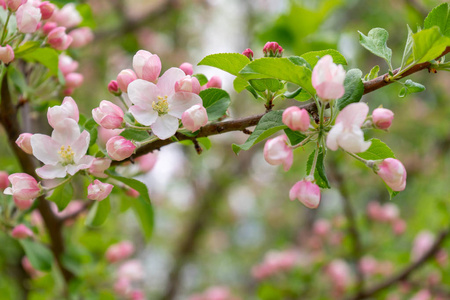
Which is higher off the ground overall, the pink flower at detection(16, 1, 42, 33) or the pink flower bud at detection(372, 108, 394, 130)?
the pink flower at detection(16, 1, 42, 33)

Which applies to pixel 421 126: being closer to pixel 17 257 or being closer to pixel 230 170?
pixel 230 170

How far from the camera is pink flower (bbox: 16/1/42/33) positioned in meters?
0.81

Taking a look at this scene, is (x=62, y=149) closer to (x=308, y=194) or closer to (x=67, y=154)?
(x=67, y=154)

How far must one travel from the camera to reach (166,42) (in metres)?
3.90

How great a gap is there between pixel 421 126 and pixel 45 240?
2.92 m

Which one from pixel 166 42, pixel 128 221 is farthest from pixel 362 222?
pixel 128 221

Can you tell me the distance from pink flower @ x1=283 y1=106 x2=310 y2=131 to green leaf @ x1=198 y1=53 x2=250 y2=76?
0.40 feet

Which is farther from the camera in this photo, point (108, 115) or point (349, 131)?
point (108, 115)

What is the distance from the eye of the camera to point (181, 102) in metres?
0.73

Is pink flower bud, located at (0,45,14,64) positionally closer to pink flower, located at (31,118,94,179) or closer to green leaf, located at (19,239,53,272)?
pink flower, located at (31,118,94,179)

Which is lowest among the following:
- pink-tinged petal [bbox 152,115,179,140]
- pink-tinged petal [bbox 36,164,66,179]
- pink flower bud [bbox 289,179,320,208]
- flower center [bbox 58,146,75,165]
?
pink flower bud [bbox 289,179,320,208]

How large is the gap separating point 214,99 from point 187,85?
0.06m

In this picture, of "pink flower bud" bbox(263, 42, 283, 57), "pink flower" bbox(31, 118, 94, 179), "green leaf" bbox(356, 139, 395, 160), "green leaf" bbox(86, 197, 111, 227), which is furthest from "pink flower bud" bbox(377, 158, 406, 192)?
"green leaf" bbox(86, 197, 111, 227)

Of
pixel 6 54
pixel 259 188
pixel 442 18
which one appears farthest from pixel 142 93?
A: pixel 259 188
